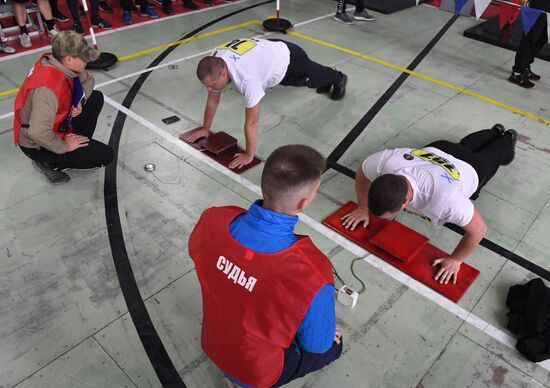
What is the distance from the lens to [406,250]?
3428 mm

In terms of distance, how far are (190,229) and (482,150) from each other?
2979 millimetres

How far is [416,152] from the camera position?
3.35 m

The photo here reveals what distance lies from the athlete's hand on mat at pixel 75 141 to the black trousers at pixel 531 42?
629 cm

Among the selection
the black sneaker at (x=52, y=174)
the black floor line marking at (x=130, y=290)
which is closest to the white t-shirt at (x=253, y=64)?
the black floor line marking at (x=130, y=290)

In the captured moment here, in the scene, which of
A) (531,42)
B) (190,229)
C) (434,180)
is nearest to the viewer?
(434,180)

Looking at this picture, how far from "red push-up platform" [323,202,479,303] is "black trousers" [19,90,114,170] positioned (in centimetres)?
231

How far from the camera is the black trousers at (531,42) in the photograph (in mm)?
5961

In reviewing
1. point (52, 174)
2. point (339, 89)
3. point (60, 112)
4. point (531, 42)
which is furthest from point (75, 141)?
point (531, 42)

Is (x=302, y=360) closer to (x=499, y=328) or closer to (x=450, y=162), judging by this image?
(x=499, y=328)

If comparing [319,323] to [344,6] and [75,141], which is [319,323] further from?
[344,6]

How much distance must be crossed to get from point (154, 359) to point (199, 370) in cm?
31

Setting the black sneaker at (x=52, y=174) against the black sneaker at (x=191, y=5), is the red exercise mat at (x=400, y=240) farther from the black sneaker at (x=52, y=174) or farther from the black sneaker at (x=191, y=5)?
the black sneaker at (x=191, y=5)

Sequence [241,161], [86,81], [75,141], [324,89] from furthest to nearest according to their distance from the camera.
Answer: [324,89] < [241,161] < [86,81] < [75,141]

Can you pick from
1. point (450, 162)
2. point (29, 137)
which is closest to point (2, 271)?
point (29, 137)
